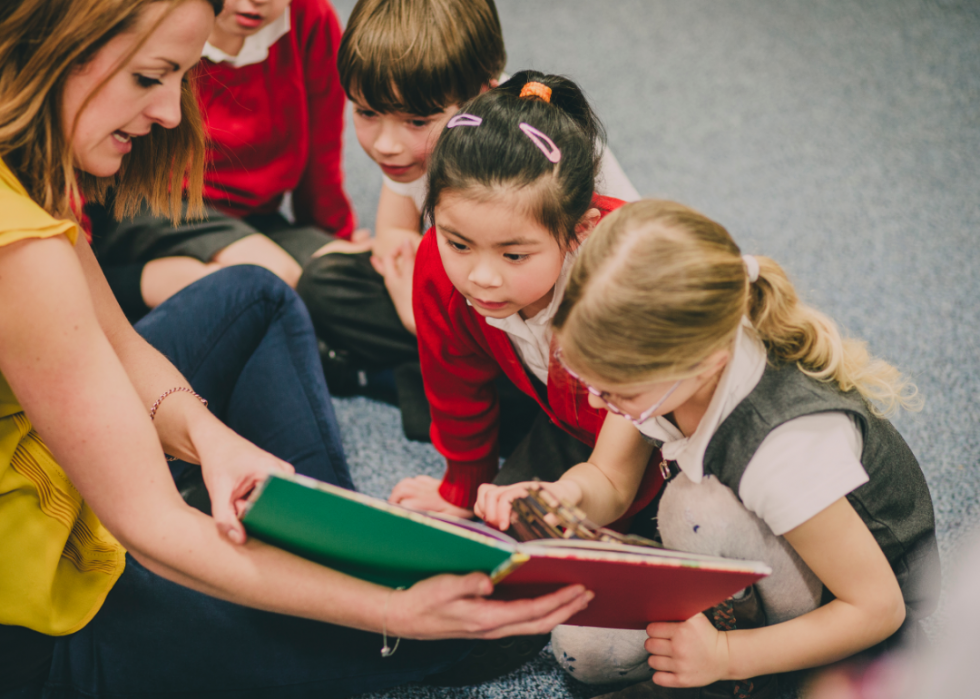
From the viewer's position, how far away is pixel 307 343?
3.38 ft

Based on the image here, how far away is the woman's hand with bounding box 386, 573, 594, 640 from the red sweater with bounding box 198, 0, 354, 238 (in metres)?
0.88

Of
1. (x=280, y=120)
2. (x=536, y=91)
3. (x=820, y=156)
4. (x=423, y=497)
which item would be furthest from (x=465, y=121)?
(x=820, y=156)

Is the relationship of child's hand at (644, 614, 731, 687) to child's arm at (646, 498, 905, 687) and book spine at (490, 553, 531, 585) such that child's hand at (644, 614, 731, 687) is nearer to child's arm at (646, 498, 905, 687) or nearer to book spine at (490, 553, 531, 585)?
child's arm at (646, 498, 905, 687)

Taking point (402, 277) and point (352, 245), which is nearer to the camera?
point (402, 277)

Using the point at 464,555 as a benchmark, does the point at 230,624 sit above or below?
below

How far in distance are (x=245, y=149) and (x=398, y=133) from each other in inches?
14.9

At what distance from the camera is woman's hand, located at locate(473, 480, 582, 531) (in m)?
0.74

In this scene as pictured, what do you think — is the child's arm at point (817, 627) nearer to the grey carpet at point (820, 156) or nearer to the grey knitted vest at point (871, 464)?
the grey knitted vest at point (871, 464)

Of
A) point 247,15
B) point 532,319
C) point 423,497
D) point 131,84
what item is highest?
point 131,84

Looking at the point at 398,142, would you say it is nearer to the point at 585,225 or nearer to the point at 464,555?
the point at 585,225

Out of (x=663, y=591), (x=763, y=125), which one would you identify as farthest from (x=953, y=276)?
(x=663, y=591)

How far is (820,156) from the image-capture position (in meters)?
1.78

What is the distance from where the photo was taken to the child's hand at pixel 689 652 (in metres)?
0.72

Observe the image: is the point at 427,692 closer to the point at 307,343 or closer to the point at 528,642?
the point at 528,642
